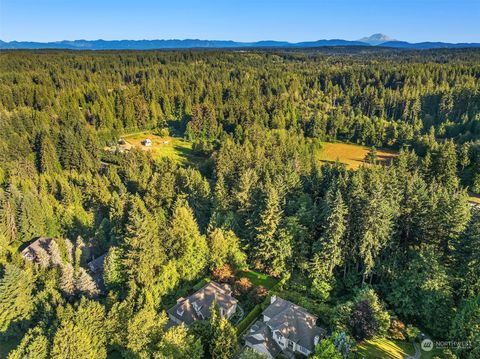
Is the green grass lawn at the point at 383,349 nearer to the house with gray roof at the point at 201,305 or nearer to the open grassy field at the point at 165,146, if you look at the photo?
the house with gray roof at the point at 201,305

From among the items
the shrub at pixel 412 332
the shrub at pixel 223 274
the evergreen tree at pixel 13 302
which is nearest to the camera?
the shrub at pixel 412 332

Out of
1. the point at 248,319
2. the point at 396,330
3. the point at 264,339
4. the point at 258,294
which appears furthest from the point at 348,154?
the point at 264,339

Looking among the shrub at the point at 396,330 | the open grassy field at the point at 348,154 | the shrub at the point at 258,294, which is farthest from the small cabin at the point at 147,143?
the shrub at the point at 396,330

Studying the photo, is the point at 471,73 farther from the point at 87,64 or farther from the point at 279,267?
the point at 87,64

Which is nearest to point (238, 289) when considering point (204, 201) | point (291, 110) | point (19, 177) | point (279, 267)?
point (279, 267)

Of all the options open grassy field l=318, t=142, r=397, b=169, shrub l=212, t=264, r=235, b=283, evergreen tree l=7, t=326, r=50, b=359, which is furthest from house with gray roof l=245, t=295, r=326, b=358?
open grassy field l=318, t=142, r=397, b=169

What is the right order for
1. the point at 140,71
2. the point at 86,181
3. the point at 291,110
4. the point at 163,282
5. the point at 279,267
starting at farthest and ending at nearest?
the point at 140,71 → the point at 291,110 → the point at 86,181 → the point at 279,267 → the point at 163,282

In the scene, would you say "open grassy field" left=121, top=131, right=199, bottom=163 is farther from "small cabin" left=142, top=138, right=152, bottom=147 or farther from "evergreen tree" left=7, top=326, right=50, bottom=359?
"evergreen tree" left=7, top=326, right=50, bottom=359
